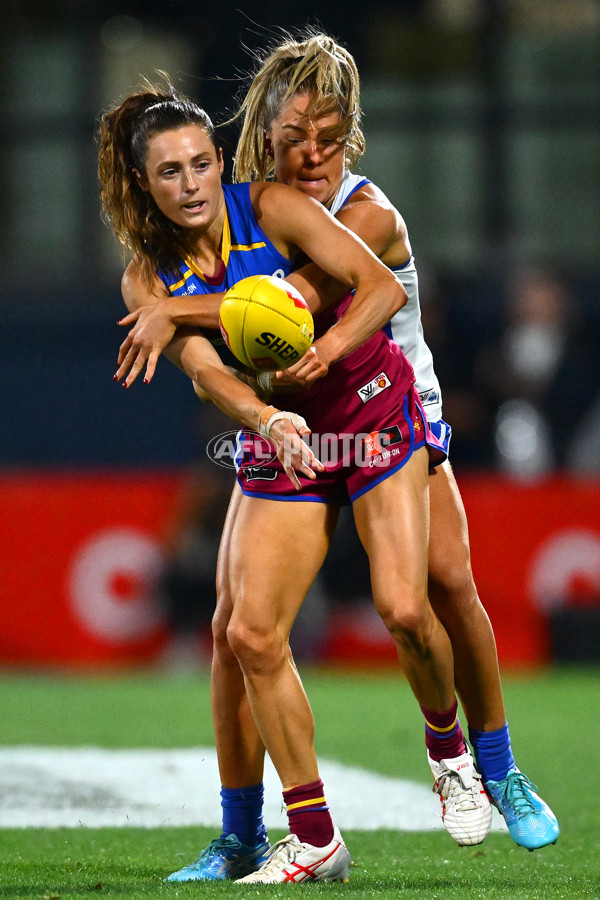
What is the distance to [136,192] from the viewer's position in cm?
413

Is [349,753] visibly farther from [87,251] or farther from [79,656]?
[87,251]

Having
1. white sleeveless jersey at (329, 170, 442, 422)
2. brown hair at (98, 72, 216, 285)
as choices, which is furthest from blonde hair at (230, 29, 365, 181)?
brown hair at (98, 72, 216, 285)

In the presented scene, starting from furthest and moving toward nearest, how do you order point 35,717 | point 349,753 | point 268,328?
point 35,717
point 349,753
point 268,328

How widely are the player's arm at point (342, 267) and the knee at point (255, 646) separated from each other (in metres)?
0.76

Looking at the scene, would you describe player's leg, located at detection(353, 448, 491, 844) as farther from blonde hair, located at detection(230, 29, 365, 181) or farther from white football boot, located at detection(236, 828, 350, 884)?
blonde hair, located at detection(230, 29, 365, 181)

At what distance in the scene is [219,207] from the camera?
4.04 m

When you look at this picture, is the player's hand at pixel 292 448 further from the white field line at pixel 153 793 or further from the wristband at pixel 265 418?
the white field line at pixel 153 793

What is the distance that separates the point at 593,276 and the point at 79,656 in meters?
5.81

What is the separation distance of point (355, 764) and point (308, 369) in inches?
109

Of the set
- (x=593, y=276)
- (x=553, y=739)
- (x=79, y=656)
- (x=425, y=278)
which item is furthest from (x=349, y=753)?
(x=593, y=276)

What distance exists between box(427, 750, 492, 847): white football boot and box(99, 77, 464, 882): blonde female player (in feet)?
0.28

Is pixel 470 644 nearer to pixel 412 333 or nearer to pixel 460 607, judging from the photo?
pixel 460 607

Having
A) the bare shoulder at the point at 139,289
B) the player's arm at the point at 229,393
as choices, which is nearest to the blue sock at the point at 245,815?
the player's arm at the point at 229,393

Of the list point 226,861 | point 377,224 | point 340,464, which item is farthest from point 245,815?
point 377,224
